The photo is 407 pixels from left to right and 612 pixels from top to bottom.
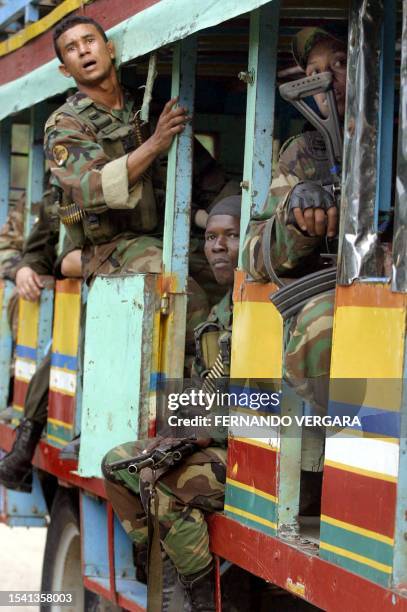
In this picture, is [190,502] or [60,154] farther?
[60,154]

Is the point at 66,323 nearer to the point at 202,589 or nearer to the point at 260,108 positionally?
the point at 202,589

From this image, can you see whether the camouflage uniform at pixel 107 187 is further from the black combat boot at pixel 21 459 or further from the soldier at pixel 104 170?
the black combat boot at pixel 21 459

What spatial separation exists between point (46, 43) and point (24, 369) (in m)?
1.48

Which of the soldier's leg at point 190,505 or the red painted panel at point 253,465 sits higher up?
the red painted panel at point 253,465

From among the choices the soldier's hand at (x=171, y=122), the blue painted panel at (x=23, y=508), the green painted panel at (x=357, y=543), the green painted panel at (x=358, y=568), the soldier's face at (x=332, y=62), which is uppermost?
the soldier's face at (x=332, y=62)

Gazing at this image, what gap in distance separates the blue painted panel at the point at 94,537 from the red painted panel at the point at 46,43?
1.84 meters

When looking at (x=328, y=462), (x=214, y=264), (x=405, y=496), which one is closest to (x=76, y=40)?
(x=214, y=264)

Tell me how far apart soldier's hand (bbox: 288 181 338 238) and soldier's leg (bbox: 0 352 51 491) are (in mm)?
2544

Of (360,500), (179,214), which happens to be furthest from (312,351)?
(179,214)

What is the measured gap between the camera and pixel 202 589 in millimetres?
3893

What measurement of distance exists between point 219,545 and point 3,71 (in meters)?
3.28

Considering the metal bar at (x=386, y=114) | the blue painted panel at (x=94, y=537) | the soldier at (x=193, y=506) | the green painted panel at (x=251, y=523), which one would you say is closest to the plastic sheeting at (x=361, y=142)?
the metal bar at (x=386, y=114)

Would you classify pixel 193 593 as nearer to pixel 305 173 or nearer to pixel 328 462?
pixel 328 462

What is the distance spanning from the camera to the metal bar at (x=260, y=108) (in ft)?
12.4
